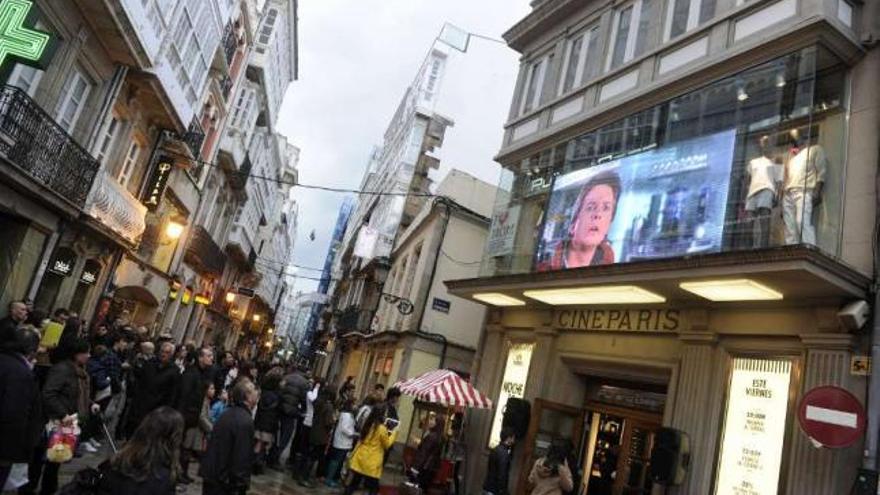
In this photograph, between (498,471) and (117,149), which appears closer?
(498,471)

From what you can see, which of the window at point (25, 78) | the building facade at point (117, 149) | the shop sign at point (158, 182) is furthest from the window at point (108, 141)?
the window at point (25, 78)

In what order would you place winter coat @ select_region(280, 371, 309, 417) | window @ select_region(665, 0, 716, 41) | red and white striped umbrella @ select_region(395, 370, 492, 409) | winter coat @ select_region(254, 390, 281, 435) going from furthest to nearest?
red and white striped umbrella @ select_region(395, 370, 492, 409) → window @ select_region(665, 0, 716, 41) → winter coat @ select_region(280, 371, 309, 417) → winter coat @ select_region(254, 390, 281, 435)

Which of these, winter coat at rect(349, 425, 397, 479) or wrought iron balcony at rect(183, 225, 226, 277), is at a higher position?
wrought iron balcony at rect(183, 225, 226, 277)

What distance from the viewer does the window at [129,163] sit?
18391 mm

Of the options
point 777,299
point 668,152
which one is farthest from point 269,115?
point 777,299

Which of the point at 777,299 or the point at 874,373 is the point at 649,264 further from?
the point at 874,373

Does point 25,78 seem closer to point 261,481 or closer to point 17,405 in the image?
point 261,481

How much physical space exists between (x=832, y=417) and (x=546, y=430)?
19.4 ft

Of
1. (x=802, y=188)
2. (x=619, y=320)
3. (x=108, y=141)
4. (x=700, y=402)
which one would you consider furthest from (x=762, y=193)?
(x=108, y=141)

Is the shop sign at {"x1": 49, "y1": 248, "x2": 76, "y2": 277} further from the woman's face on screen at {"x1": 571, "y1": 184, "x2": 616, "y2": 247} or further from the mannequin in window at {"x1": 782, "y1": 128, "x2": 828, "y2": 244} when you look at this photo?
the mannequin in window at {"x1": 782, "y1": 128, "x2": 828, "y2": 244}

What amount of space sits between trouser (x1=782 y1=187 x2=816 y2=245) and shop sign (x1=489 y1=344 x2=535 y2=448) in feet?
20.3

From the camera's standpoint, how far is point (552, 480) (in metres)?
7.58

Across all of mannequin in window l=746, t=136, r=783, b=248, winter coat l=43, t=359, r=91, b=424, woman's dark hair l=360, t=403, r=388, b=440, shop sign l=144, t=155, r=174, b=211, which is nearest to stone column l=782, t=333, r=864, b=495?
mannequin in window l=746, t=136, r=783, b=248

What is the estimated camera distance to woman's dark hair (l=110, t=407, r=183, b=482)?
3697mm
